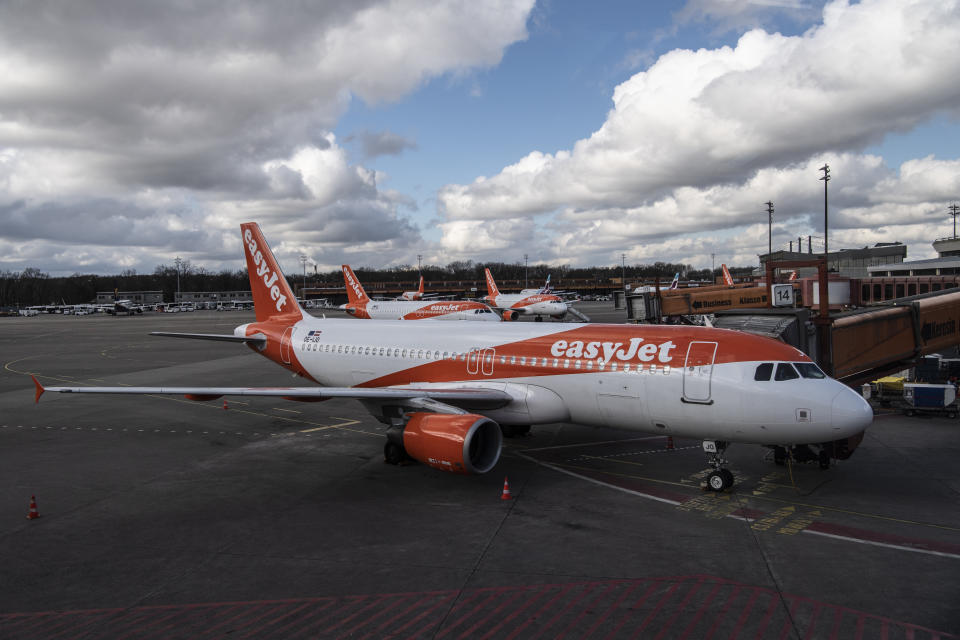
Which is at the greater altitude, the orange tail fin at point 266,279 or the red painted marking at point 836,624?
the orange tail fin at point 266,279

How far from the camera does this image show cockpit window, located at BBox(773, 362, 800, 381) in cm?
1347

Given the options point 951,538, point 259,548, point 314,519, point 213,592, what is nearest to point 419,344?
point 314,519

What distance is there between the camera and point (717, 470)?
14680mm

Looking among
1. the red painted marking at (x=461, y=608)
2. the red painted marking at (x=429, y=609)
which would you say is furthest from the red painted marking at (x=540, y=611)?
the red painted marking at (x=429, y=609)

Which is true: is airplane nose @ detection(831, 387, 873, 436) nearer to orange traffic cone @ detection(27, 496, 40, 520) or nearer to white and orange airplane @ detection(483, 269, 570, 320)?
orange traffic cone @ detection(27, 496, 40, 520)

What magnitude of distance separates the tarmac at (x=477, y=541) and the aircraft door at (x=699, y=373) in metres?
2.53

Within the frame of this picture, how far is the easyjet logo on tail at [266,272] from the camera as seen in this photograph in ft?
81.4

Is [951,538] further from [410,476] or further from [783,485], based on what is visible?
[410,476]

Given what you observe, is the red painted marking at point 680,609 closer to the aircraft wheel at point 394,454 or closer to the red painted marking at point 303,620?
the red painted marking at point 303,620

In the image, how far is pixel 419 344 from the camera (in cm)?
1953

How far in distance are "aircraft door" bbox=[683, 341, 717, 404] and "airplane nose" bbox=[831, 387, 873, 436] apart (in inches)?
103

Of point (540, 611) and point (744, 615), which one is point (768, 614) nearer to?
point (744, 615)

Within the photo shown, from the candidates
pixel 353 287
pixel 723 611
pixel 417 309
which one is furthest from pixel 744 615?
pixel 353 287

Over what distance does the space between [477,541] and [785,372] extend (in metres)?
8.09
